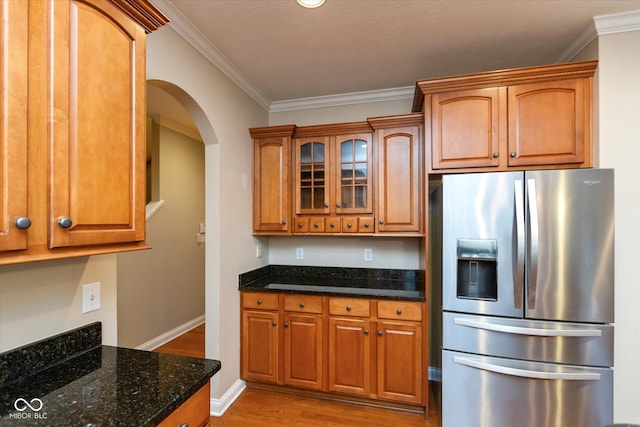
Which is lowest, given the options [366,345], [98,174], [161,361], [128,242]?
[366,345]

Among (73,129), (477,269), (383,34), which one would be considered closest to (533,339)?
(477,269)

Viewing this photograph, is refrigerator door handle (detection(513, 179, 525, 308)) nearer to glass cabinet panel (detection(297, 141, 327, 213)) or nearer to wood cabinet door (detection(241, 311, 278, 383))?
glass cabinet panel (detection(297, 141, 327, 213))

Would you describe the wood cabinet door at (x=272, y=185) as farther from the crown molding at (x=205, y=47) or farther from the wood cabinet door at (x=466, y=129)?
the wood cabinet door at (x=466, y=129)

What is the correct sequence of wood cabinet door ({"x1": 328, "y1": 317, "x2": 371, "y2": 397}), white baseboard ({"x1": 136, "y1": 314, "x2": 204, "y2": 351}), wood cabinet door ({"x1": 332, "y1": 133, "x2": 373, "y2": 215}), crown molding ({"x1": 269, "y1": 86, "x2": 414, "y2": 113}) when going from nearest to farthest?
wood cabinet door ({"x1": 328, "y1": 317, "x2": 371, "y2": 397}) → wood cabinet door ({"x1": 332, "y1": 133, "x2": 373, "y2": 215}) → crown molding ({"x1": 269, "y1": 86, "x2": 414, "y2": 113}) → white baseboard ({"x1": 136, "y1": 314, "x2": 204, "y2": 351})

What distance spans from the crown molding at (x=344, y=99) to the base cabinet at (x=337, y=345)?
1.86 metres

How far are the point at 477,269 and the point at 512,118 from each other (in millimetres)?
1015

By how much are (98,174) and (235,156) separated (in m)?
1.64

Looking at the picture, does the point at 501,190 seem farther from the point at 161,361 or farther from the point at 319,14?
the point at 161,361

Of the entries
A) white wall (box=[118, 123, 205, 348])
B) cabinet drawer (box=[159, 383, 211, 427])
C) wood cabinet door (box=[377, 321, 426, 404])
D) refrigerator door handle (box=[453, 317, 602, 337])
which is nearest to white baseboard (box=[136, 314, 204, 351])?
white wall (box=[118, 123, 205, 348])

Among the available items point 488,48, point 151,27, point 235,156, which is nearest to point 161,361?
point 151,27

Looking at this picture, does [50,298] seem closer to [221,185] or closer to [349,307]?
[221,185]

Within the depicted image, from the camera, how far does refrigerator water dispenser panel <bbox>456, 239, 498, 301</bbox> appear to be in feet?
6.48

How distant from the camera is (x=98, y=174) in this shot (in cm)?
101

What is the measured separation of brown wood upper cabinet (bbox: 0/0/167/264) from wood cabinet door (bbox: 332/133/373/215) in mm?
1768
